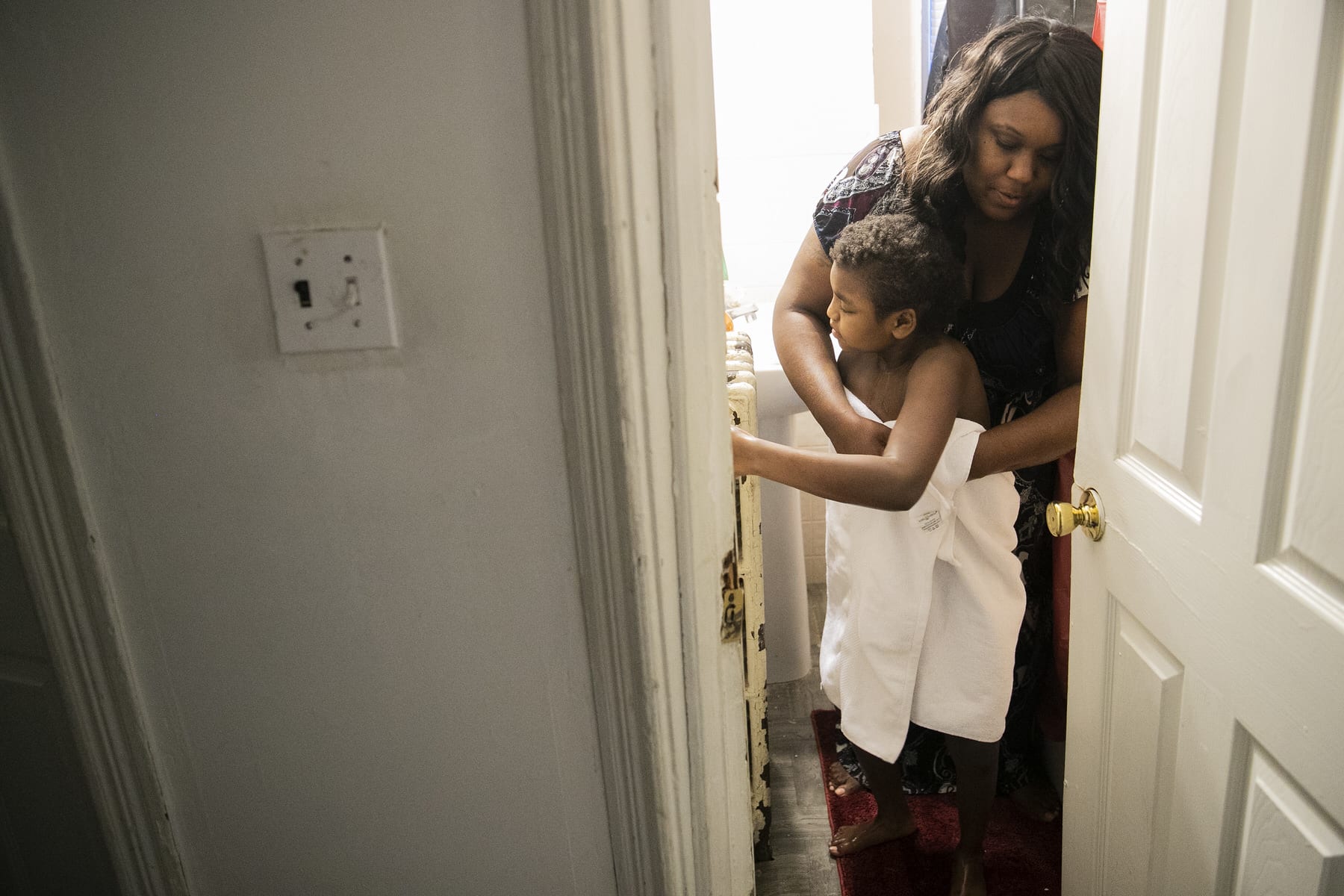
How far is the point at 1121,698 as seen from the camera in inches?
38.4

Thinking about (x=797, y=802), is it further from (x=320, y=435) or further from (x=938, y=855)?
(x=320, y=435)

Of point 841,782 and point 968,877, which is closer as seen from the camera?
point 968,877

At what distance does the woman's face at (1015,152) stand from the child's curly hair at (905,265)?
0.10 metres

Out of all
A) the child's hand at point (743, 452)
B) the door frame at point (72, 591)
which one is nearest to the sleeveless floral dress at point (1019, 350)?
the child's hand at point (743, 452)

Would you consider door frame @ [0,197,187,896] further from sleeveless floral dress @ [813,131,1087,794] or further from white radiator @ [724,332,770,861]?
sleeveless floral dress @ [813,131,1087,794]

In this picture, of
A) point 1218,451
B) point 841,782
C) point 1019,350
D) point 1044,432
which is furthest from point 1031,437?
point 841,782

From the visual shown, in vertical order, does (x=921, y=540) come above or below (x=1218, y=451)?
below

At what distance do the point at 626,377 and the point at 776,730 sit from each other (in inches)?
58.9

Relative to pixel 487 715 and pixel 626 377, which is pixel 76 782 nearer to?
pixel 487 715

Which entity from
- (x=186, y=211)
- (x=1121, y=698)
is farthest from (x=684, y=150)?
(x=1121, y=698)

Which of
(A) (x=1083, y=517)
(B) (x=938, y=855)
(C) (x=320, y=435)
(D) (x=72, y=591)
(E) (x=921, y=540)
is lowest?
(B) (x=938, y=855)

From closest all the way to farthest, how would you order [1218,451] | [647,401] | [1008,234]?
[647,401], [1218,451], [1008,234]

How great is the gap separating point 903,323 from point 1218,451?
587 mm

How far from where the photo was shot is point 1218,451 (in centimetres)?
74
